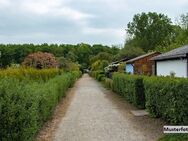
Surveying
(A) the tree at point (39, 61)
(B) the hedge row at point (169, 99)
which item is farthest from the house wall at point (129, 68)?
(B) the hedge row at point (169, 99)

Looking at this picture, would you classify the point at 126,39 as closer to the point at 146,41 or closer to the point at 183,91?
the point at 146,41

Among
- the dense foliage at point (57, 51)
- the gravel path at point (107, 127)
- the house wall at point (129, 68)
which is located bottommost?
the gravel path at point (107, 127)

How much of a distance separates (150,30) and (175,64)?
7690 cm

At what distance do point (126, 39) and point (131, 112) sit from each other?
8923cm

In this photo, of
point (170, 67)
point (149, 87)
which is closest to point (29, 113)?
point (149, 87)

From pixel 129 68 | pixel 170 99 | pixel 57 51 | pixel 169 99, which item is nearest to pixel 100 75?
pixel 129 68

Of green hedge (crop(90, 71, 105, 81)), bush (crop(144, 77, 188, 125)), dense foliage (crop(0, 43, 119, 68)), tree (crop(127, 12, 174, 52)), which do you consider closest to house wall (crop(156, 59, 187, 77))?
bush (crop(144, 77, 188, 125))

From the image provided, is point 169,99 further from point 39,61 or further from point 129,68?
point 129,68

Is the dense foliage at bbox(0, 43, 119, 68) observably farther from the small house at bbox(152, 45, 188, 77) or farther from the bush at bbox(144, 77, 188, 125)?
the bush at bbox(144, 77, 188, 125)

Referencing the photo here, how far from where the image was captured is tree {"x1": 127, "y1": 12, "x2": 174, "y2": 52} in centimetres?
9619

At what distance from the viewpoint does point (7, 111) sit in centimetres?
830

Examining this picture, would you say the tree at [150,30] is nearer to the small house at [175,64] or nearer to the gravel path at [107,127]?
the small house at [175,64]

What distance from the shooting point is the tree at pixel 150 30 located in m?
96.2

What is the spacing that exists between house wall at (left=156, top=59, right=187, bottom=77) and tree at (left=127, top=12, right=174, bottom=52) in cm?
6811
